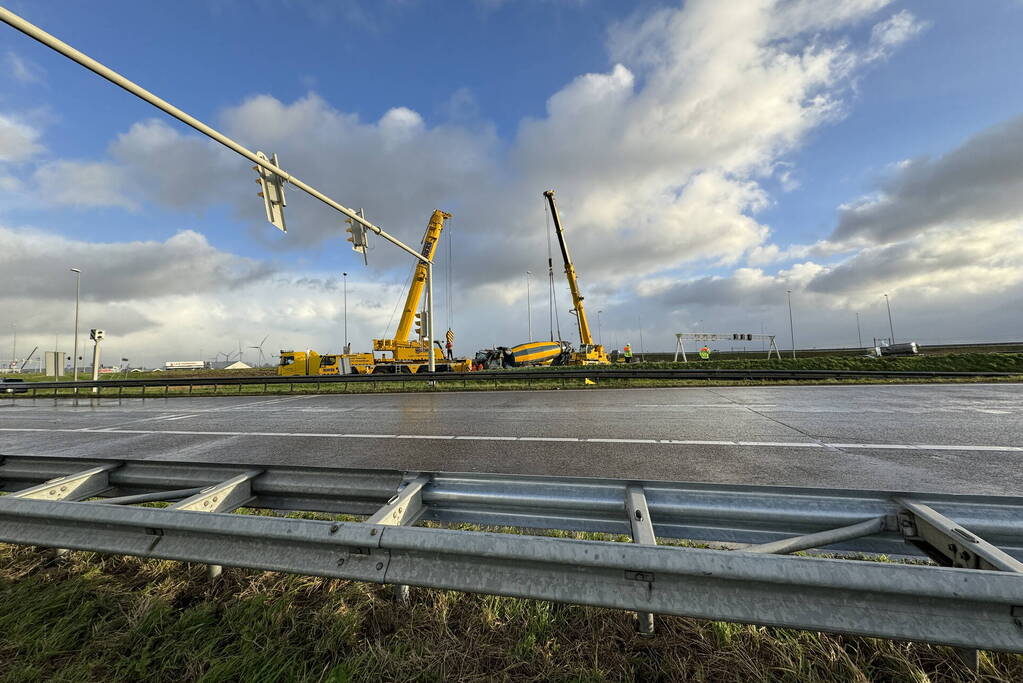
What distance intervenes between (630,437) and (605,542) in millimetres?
6225

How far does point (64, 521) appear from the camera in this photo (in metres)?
1.95

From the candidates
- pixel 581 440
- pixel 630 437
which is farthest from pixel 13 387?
pixel 630 437

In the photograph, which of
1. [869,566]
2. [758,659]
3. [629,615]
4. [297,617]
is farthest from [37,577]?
[869,566]

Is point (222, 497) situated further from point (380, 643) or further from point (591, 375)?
point (591, 375)

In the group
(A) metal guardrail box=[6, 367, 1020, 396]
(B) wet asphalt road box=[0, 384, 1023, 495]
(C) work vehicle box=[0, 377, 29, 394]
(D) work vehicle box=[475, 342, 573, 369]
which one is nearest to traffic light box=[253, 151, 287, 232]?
Answer: (B) wet asphalt road box=[0, 384, 1023, 495]

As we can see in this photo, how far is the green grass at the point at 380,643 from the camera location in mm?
1820

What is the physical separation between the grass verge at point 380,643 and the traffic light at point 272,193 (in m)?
11.5

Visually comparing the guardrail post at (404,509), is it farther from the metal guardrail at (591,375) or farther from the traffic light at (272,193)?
the metal guardrail at (591,375)

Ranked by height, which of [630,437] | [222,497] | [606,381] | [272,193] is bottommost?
[630,437]

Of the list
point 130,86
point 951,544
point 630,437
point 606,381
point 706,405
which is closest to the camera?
point 951,544

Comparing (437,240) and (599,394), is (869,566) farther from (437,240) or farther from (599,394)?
(437,240)

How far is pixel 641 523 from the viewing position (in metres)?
1.86

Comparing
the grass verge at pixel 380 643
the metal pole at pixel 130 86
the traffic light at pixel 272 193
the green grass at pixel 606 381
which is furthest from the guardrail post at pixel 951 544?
the green grass at pixel 606 381

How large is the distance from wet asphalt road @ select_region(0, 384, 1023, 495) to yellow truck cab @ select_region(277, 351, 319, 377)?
1477cm
